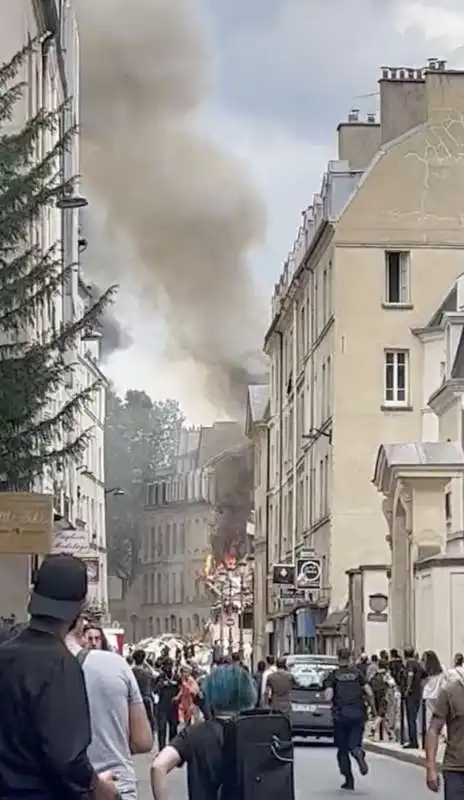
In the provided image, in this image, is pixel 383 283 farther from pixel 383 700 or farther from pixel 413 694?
pixel 413 694

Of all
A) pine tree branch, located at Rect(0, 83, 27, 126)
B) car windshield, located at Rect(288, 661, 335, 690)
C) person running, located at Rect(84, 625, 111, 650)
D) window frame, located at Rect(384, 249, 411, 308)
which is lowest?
car windshield, located at Rect(288, 661, 335, 690)

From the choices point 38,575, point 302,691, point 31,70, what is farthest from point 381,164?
point 38,575

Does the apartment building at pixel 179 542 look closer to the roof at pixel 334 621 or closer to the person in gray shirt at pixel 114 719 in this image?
the roof at pixel 334 621

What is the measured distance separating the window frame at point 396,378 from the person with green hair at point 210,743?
4851 cm

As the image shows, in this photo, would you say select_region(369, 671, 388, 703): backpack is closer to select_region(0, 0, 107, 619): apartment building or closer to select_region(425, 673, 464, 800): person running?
select_region(0, 0, 107, 619): apartment building

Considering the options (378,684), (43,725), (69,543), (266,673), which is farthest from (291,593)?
(43,725)

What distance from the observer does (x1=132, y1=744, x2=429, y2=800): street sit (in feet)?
73.2

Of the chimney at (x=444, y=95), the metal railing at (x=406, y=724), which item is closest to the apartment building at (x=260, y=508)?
the chimney at (x=444, y=95)

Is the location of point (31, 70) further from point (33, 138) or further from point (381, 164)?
point (33, 138)

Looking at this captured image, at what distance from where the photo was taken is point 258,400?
87.5 meters

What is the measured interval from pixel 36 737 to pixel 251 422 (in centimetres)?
8087

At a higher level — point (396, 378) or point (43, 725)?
point (396, 378)

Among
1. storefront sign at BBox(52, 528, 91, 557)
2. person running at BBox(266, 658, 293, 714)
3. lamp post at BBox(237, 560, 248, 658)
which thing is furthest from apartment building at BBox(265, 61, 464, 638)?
person running at BBox(266, 658, 293, 714)

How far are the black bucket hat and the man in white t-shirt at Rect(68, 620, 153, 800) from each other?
185cm
